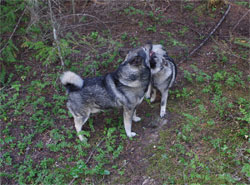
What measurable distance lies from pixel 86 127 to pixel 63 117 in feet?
→ 2.19

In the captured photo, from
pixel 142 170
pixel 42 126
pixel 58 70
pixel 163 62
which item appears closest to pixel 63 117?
pixel 42 126

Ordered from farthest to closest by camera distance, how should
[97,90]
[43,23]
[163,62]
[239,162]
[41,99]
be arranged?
[43,23]
[41,99]
[163,62]
[97,90]
[239,162]

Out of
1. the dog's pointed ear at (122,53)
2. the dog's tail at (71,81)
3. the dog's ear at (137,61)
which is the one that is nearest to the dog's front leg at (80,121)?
the dog's tail at (71,81)

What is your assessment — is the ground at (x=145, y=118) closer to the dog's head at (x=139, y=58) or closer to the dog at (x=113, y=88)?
the dog at (x=113, y=88)

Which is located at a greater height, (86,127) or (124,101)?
(124,101)

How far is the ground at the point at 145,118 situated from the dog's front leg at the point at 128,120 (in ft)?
0.52

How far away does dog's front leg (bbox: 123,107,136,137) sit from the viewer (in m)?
4.34

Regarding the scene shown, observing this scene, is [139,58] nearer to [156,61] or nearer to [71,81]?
[156,61]

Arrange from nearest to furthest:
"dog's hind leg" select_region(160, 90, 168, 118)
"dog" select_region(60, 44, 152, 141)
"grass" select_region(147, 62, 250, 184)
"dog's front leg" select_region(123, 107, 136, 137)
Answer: "grass" select_region(147, 62, 250, 184), "dog" select_region(60, 44, 152, 141), "dog's front leg" select_region(123, 107, 136, 137), "dog's hind leg" select_region(160, 90, 168, 118)

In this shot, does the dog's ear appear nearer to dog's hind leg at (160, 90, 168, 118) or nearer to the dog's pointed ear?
dog's hind leg at (160, 90, 168, 118)

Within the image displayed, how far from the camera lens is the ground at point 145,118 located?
3773 millimetres

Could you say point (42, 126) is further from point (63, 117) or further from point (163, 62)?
point (163, 62)

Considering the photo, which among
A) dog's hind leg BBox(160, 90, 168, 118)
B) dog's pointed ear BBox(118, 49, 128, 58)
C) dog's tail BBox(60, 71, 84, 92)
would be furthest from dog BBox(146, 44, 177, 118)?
dog's pointed ear BBox(118, 49, 128, 58)

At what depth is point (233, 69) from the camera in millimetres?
5789
